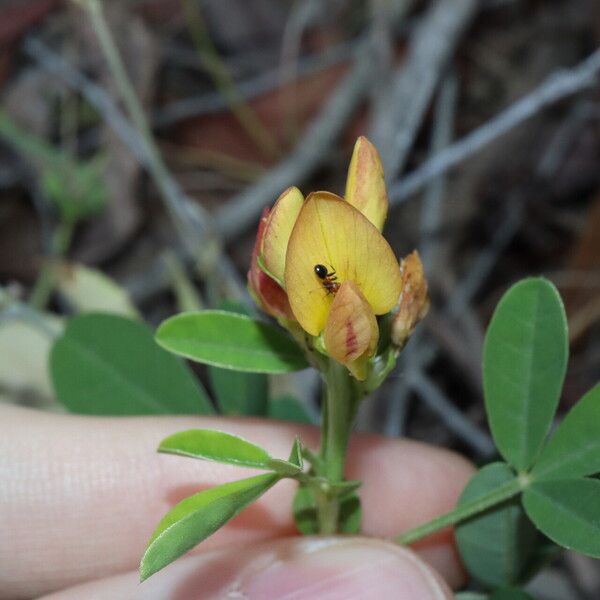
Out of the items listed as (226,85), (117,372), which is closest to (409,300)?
(117,372)

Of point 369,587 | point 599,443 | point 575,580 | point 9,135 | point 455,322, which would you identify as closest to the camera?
point 599,443

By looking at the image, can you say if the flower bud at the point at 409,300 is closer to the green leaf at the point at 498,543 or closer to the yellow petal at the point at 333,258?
the yellow petal at the point at 333,258

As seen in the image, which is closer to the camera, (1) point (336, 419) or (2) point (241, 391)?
(1) point (336, 419)

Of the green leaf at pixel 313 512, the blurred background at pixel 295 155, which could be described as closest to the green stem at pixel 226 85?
the blurred background at pixel 295 155

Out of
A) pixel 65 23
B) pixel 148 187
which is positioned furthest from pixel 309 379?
pixel 65 23

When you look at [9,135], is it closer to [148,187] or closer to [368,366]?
[148,187]

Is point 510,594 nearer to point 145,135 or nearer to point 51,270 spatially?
point 145,135
